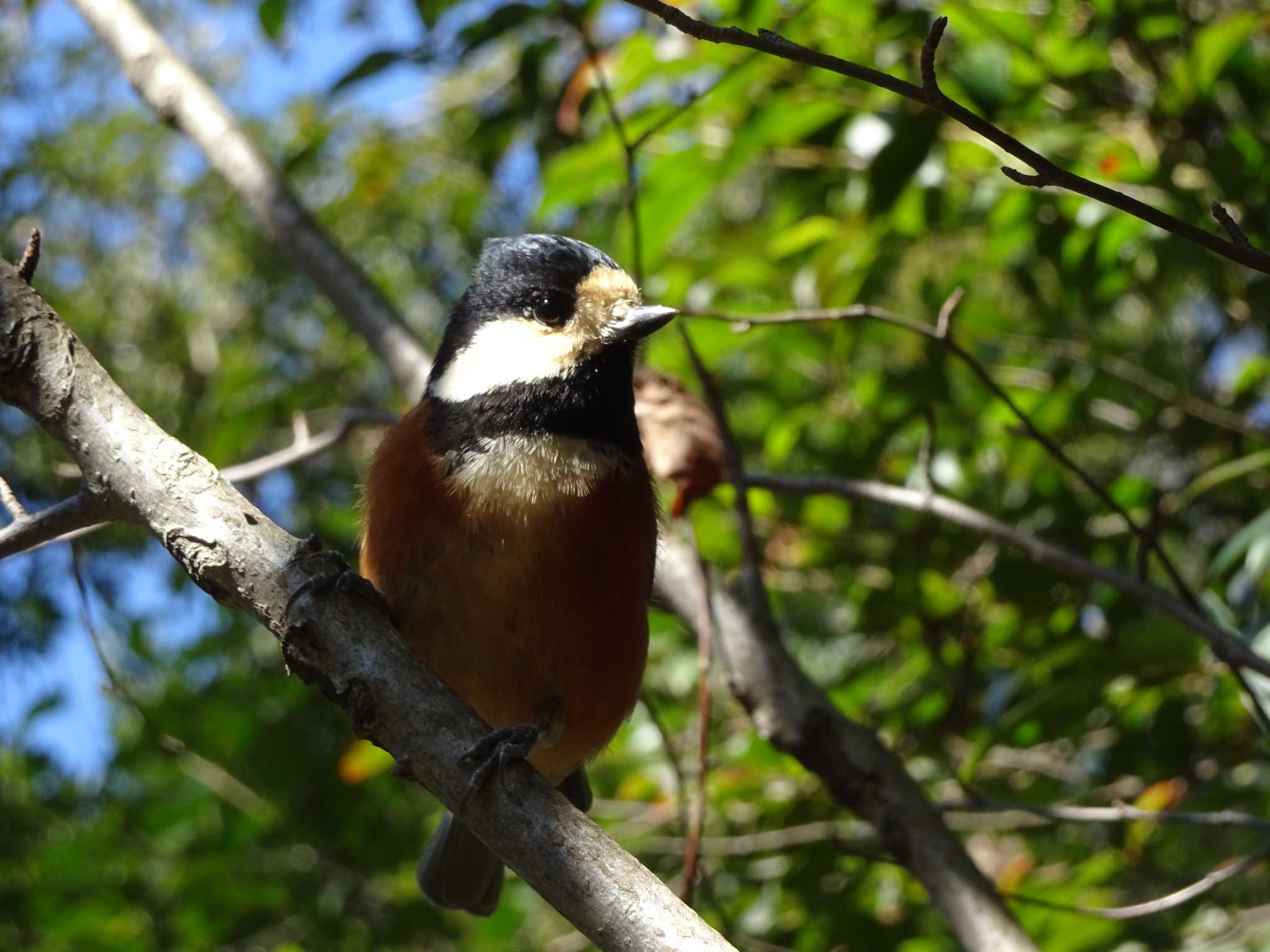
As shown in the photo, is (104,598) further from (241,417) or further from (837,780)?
(837,780)

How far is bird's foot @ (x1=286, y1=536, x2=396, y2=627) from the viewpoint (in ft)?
7.36

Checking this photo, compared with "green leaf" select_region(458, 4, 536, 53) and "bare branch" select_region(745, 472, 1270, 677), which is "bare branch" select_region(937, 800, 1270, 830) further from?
"green leaf" select_region(458, 4, 536, 53)

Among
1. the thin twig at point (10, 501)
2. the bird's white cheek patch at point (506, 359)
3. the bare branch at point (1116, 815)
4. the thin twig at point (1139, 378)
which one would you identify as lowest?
the bare branch at point (1116, 815)

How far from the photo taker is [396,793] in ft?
17.4

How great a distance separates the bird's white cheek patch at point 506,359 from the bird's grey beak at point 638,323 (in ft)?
0.32

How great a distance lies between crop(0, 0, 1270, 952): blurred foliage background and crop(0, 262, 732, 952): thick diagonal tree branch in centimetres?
91

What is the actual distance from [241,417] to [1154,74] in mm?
3249

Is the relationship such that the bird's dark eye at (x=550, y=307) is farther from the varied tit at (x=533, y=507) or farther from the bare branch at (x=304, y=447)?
the bare branch at (x=304, y=447)

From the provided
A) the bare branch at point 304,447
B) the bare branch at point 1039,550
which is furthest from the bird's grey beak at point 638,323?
the bare branch at point 304,447

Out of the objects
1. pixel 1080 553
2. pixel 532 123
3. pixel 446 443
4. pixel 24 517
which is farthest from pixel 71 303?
pixel 1080 553

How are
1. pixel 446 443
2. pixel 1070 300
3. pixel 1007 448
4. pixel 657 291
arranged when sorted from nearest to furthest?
pixel 446 443, pixel 1070 300, pixel 1007 448, pixel 657 291

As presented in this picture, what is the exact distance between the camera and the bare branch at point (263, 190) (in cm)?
397

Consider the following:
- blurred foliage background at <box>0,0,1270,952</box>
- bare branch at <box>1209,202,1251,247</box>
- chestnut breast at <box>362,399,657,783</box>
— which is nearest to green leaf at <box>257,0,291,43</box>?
blurred foliage background at <box>0,0,1270,952</box>

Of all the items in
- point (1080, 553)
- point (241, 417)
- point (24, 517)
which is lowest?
point (1080, 553)
